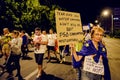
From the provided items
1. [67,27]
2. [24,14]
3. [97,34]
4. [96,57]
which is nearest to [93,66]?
[96,57]

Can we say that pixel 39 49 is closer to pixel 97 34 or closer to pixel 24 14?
pixel 97 34

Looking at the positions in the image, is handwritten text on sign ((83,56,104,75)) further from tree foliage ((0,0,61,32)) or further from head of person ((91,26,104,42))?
tree foliage ((0,0,61,32))

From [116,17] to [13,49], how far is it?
173m

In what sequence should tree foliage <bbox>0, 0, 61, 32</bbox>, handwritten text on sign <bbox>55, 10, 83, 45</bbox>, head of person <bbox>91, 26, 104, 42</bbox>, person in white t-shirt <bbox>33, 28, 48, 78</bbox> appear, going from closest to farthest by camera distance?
1. head of person <bbox>91, 26, 104, 42</bbox>
2. handwritten text on sign <bbox>55, 10, 83, 45</bbox>
3. person in white t-shirt <bbox>33, 28, 48, 78</bbox>
4. tree foliage <bbox>0, 0, 61, 32</bbox>

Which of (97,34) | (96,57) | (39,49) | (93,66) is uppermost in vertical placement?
(97,34)

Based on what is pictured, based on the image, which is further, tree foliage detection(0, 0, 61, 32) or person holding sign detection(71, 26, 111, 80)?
tree foliage detection(0, 0, 61, 32)

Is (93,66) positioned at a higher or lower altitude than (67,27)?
lower

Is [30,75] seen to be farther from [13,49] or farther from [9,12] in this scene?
[9,12]

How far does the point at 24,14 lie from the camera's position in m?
28.8

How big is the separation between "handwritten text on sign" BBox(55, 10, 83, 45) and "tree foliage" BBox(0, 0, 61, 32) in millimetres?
21455

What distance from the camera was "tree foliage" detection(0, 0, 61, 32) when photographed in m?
27.9

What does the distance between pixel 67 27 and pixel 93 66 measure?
179 cm

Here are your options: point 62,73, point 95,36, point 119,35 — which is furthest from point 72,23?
point 119,35

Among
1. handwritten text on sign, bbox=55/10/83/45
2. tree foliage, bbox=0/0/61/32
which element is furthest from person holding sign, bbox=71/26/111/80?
tree foliage, bbox=0/0/61/32
